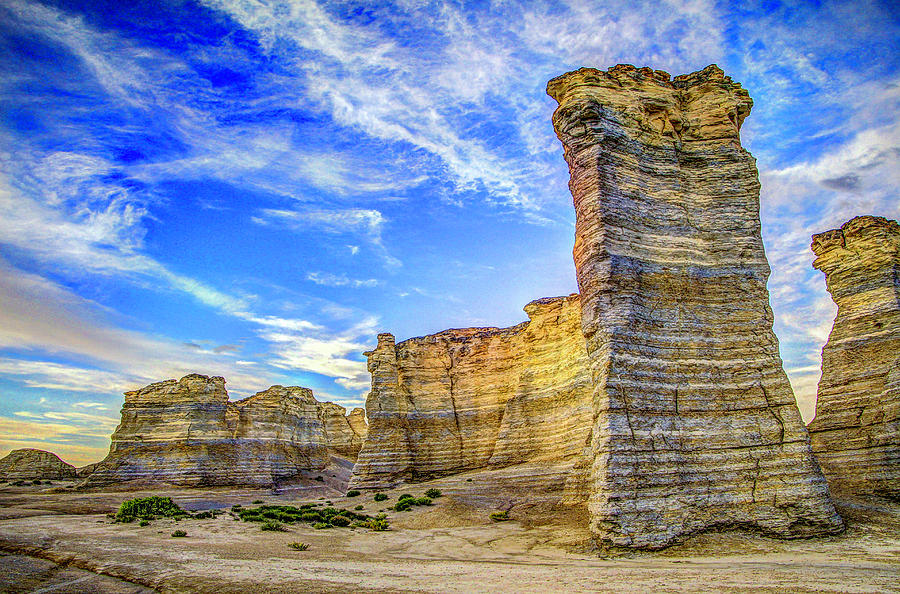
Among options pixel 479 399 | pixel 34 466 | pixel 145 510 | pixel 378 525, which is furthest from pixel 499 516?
pixel 34 466

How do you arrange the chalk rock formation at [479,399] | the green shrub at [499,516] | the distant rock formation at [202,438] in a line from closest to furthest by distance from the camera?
the green shrub at [499,516]
the chalk rock formation at [479,399]
the distant rock formation at [202,438]

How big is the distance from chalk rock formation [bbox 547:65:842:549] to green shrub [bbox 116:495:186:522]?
21.6 m

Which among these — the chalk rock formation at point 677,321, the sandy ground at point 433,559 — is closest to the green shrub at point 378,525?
the sandy ground at point 433,559

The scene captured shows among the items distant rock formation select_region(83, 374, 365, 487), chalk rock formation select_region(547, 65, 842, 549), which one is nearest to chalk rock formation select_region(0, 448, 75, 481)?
distant rock formation select_region(83, 374, 365, 487)

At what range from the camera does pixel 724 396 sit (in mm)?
16859

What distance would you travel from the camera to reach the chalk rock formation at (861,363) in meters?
23.7

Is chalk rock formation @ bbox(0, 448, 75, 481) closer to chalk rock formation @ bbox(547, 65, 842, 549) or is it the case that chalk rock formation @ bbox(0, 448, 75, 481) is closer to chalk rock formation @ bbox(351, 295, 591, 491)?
chalk rock formation @ bbox(351, 295, 591, 491)

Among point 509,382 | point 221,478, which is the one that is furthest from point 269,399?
point 509,382

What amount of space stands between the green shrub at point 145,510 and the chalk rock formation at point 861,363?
34.1m

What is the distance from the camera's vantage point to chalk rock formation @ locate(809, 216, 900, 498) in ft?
77.8

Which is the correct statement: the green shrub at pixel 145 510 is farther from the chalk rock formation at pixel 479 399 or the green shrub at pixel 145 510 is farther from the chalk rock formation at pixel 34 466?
the chalk rock formation at pixel 34 466

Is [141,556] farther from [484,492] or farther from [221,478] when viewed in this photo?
[221,478]

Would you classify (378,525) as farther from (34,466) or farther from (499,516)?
(34,466)

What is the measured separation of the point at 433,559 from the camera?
596 inches
